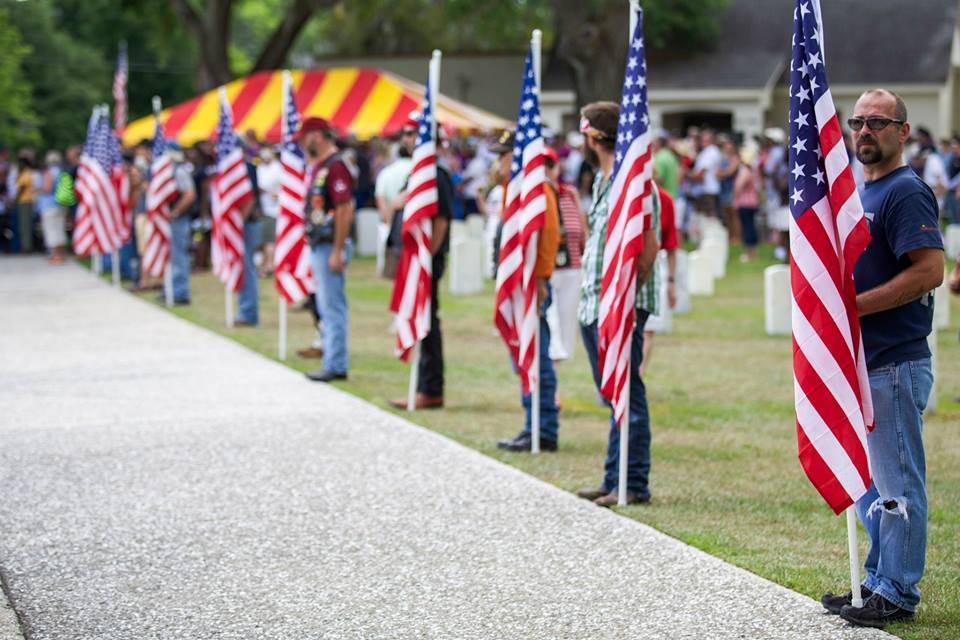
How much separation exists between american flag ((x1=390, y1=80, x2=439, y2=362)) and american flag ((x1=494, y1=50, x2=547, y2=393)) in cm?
119

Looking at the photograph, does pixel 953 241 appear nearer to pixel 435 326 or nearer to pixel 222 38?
pixel 435 326

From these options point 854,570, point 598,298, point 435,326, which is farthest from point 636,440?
point 435,326

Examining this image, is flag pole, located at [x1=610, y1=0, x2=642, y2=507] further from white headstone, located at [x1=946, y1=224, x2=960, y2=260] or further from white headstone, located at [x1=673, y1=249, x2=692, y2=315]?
white headstone, located at [x1=946, y1=224, x2=960, y2=260]

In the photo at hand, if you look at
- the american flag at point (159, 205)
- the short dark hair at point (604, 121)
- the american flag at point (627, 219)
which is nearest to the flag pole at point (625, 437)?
the american flag at point (627, 219)

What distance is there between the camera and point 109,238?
73.5 ft

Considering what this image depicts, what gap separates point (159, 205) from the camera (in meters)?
19.1

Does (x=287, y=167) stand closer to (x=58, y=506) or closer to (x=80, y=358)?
(x=80, y=358)

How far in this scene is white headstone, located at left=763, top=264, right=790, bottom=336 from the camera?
1577cm

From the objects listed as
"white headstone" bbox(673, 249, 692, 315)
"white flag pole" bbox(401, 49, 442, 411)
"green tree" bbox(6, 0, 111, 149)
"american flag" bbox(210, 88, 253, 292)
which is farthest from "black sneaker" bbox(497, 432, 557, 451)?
"green tree" bbox(6, 0, 111, 149)

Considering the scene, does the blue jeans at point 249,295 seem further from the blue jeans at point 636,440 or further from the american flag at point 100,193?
the blue jeans at point 636,440

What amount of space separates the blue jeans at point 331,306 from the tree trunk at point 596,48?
69.6 ft

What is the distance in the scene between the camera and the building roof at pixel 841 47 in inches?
1881

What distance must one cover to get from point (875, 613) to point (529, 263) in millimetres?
4456

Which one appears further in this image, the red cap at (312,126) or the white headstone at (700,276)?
the white headstone at (700,276)
